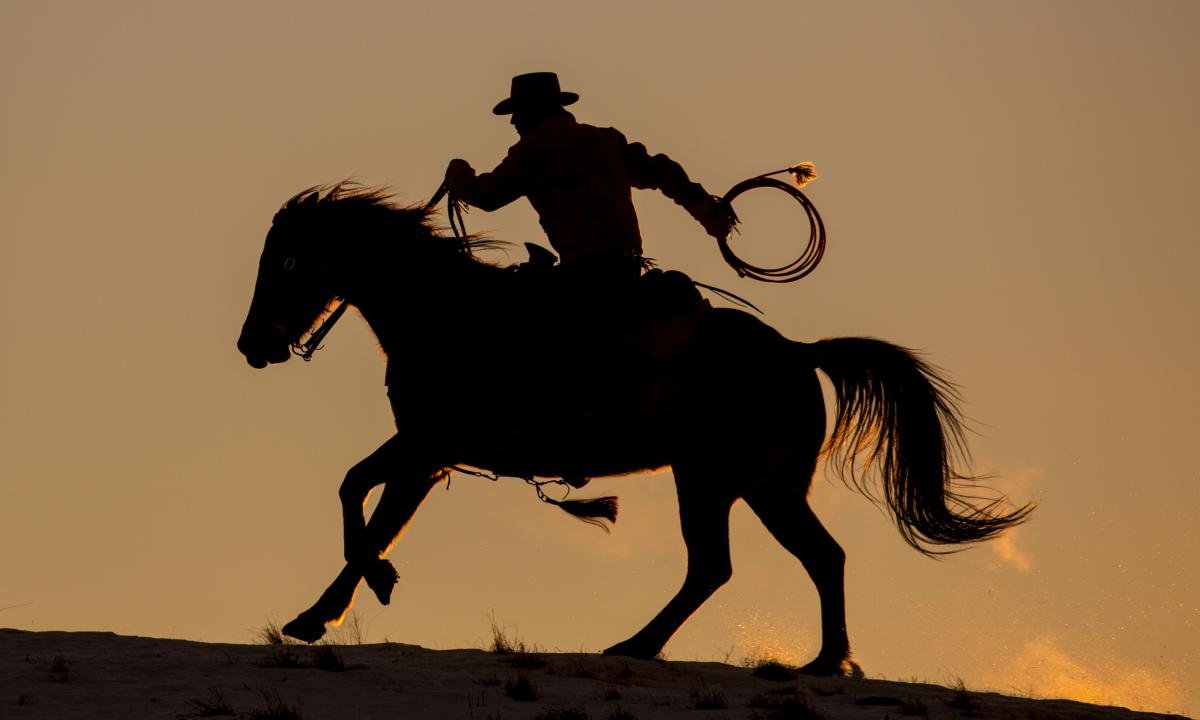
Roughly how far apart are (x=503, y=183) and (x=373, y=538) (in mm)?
2308

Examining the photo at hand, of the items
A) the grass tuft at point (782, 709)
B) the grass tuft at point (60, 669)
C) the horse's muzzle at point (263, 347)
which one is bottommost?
the grass tuft at point (782, 709)

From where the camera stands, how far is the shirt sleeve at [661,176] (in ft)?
45.2

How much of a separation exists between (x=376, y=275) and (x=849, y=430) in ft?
10.6

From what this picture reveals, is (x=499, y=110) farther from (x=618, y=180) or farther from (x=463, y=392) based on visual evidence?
(x=463, y=392)

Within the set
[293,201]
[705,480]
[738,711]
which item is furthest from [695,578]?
[293,201]

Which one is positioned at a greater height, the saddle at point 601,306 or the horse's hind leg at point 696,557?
the saddle at point 601,306

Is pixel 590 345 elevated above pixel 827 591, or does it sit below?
above

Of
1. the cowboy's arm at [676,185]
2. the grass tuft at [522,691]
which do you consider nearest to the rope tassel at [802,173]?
the cowboy's arm at [676,185]

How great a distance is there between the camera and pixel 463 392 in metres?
13.1

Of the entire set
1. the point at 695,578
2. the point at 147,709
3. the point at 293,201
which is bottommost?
the point at 147,709

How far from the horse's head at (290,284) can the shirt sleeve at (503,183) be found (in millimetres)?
1049

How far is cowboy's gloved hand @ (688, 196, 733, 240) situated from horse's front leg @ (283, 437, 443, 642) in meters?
2.46

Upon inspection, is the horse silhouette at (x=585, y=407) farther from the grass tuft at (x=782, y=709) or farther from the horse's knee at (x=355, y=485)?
the grass tuft at (x=782, y=709)

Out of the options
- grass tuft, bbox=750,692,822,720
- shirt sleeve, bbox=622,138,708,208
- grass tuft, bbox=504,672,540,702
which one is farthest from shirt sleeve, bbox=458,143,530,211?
grass tuft, bbox=750,692,822,720
